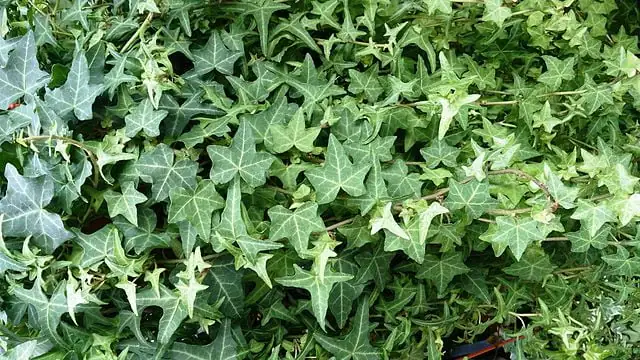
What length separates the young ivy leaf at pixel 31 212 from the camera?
75 cm

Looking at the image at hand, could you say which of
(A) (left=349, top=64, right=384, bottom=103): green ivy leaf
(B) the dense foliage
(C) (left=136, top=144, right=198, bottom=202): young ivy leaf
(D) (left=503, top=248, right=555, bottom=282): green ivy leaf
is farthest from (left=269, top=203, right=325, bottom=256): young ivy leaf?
(D) (left=503, top=248, right=555, bottom=282): green ivy leaf

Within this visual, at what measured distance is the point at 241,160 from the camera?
763 mm

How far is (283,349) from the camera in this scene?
908 millimetres

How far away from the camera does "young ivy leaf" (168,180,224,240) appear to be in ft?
2.50

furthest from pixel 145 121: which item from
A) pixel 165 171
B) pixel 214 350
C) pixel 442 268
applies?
pixel 442 268

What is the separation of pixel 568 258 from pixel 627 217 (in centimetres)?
28

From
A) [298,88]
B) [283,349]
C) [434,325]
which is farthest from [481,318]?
[298,88]

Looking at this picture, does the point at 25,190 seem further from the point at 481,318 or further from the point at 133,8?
the point at 481,318

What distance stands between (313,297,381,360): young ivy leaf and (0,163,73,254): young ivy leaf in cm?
33

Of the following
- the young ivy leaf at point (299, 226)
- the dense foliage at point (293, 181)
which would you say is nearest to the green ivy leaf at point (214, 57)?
the dense foliage at point (293, 181)

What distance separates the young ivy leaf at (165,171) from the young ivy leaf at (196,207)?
0.01m

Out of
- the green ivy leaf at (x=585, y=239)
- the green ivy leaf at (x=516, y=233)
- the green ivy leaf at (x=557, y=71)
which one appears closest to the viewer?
the green ivy leaf at (x=516, y=233)

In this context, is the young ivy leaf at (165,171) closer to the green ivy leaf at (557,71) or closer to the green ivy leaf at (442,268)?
the green ivy leaf at (442,268)

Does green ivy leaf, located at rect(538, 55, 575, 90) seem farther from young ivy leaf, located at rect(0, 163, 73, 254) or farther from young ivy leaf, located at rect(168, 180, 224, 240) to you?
young ivy leaf, located at rect(0, 163, 73, 254)
